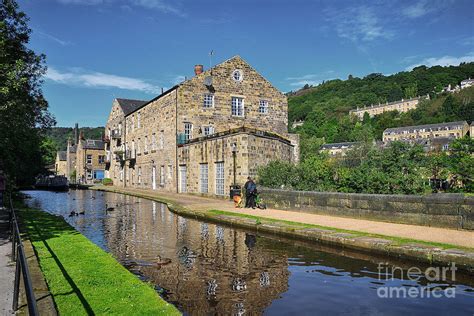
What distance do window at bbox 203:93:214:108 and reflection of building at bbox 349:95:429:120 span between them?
529 feet

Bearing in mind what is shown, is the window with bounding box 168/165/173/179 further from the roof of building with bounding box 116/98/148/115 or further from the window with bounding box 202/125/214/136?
the roof of building with bounding box 116/98/148/115

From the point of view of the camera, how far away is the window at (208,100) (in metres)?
31.5

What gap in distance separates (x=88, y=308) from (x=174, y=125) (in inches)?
1041

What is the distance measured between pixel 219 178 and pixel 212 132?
7.77 m

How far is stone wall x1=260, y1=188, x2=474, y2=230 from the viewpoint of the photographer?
10675 mm

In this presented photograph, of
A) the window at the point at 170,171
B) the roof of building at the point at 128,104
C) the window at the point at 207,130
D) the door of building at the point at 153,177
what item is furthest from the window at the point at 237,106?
the roof of building at the point at 128,104

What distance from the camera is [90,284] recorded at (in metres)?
5.96

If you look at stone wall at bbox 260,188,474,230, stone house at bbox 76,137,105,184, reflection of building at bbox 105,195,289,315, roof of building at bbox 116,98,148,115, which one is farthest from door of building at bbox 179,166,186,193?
stone house at bbox 76,137,105,184

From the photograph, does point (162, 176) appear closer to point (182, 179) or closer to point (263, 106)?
point (182, 179)

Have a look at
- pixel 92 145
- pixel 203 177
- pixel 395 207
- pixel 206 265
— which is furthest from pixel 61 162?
pixel 206 265

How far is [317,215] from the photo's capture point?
49.3 ft

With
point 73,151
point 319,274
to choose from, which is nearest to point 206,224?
point 319,274

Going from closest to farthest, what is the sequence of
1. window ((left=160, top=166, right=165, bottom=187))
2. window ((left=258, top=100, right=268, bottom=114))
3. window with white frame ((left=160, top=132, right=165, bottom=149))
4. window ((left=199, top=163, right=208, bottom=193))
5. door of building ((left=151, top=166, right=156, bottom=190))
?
window ((left=199, top=163, right=208, bottom=193)), window with white frame ((left=160, top=132, right=165, bottom=149)), window ((left=258, top=100, right=268, bottom=114)), window ((left=160, top=166, right=165, bottom=187)), door of building ((left=151, top=166, right=156, bottom=190))

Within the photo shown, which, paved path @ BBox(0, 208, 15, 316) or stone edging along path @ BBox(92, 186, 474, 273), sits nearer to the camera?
paved path @ BBox(0, 208, 15, 316)
